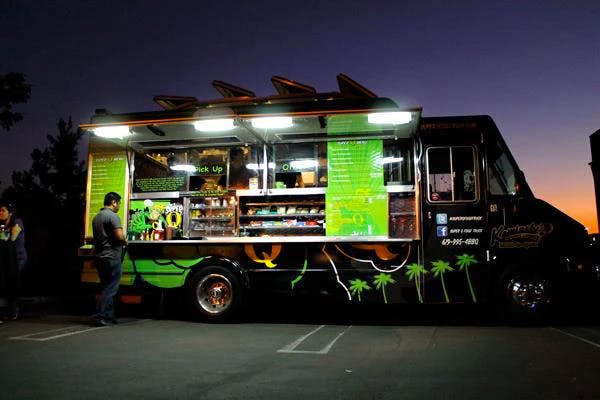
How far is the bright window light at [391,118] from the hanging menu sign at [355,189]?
0.32m

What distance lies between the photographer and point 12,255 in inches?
346

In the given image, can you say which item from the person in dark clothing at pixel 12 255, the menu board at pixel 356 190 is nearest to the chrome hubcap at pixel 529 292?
the menu board at pixel 356 190

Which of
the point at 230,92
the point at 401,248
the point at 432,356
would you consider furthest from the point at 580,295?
the point at 230,92

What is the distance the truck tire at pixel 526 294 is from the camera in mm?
7871

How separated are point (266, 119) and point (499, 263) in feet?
14.0

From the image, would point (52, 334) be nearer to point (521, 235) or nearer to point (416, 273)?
point (416, 273)

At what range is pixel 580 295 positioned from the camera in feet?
26.0

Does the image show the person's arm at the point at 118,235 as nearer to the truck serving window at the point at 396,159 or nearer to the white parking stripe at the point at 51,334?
the white parking stripe at the point at 51,334

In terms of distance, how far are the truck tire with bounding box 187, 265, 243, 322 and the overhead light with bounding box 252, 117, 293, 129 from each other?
2.47 meters

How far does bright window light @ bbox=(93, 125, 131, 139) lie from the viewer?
890cm

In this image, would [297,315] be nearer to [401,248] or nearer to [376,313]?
[376,313]

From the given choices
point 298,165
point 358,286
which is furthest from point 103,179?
point 358,286

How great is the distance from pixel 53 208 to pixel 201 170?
14.4 meters

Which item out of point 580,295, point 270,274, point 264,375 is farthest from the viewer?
point 270,274
